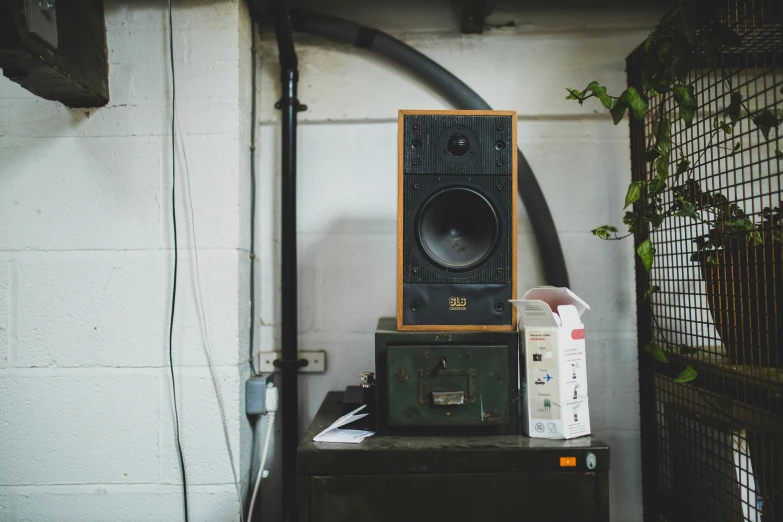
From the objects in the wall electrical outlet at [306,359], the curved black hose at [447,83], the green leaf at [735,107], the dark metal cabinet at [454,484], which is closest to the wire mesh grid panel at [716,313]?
the green leaf at [735,107]

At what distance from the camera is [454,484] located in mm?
1003

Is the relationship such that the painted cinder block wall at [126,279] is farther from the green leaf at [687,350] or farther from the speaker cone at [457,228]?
the green leaf at [687,350]

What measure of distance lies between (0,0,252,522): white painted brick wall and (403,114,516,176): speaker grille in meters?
0.56

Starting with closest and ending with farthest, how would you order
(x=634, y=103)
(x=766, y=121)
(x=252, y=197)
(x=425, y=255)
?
(x=766, y=121), (x=425, y=255), (x=634, y=103), (x=252, y=197)

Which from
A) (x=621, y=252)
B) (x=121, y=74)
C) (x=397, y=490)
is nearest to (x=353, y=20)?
(x=121, y=74)

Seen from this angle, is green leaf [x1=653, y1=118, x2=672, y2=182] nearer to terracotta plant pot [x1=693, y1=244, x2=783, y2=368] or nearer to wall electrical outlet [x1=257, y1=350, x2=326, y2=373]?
terracotta plant pot [x1=693, y1=244, x2=783, y2=368]

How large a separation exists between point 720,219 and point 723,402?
0.40m

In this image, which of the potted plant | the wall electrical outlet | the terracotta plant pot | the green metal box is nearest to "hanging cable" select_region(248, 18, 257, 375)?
the wall electrical outlet

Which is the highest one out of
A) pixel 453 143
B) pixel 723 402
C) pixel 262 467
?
pixel 453 143

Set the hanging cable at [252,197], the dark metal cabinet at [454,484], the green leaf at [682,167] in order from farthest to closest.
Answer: the hanging cable at [252,197]
the green leaf at [682,167]
the dark metal cabinet at [454,484]

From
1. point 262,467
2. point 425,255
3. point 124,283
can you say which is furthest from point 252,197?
point 262,467

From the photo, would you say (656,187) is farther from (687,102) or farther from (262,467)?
(262,467)

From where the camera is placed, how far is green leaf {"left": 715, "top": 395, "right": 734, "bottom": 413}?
1086mm

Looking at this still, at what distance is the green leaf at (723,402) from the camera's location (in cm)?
109
